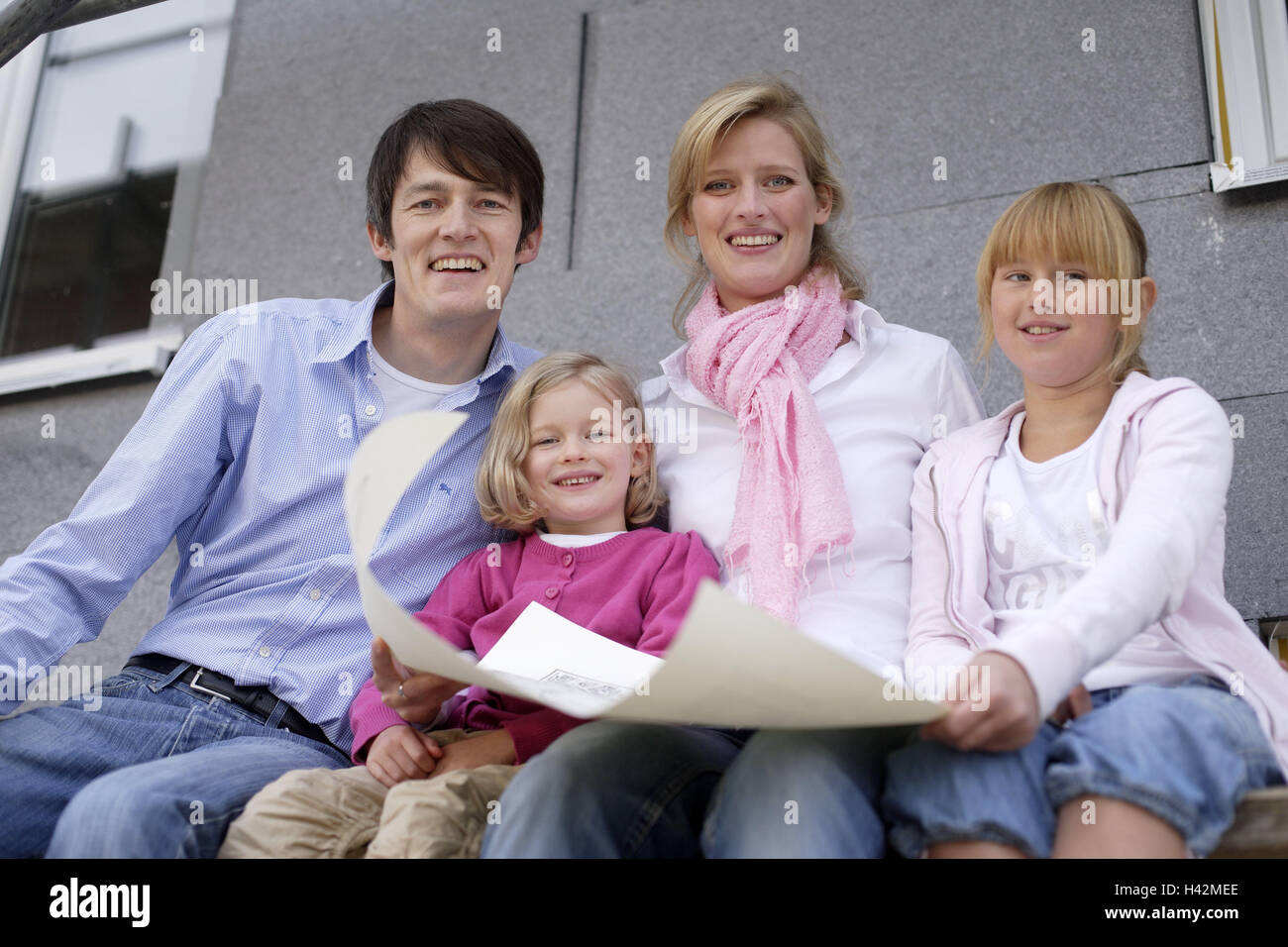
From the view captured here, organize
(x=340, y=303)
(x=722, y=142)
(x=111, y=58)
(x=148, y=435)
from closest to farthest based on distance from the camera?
(x=148, y=435) < (x=722, y=142) < (x=340, y=303) < (x=111, y=58)

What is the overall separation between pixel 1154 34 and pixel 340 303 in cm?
178

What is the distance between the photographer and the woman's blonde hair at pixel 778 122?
6.76 feet

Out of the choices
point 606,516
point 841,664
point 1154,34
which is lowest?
point 841,664

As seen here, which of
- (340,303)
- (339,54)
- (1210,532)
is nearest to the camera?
(1210,532)

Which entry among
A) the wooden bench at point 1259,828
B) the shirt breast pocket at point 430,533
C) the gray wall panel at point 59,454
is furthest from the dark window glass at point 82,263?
the wooden bench at point 1259,828

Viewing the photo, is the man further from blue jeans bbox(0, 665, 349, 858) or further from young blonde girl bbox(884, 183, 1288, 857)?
young blonde girl bbox(884, 183, 1288, 857)

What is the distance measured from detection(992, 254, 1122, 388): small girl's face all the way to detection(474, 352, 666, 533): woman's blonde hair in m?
0.61

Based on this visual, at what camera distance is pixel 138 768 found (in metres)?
1.53

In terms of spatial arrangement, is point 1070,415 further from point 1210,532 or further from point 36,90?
point 36,90

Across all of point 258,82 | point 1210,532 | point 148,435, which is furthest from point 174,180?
point 1210,532

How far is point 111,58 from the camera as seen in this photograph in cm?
366

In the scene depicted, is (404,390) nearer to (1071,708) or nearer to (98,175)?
(1071,708)

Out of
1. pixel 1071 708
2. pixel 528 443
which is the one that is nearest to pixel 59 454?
pixel 528 443

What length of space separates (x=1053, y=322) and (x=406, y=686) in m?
1.03
